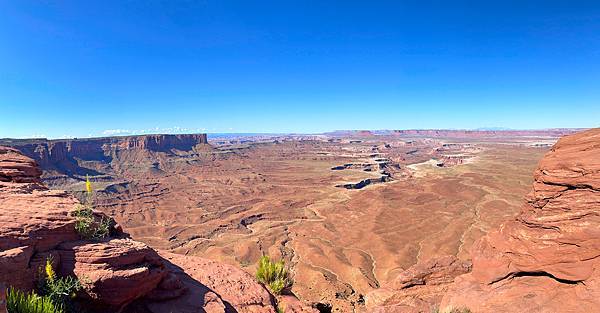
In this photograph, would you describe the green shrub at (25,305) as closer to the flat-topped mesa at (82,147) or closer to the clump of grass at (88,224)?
the clump of grass at (88,224)

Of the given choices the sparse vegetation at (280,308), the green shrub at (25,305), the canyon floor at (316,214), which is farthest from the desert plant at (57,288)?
the canyon floor at (316,214)

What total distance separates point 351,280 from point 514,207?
54117 mm

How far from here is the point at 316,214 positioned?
8069cm

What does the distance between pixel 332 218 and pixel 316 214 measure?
21.7ft

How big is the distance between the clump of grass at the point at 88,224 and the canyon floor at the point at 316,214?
1206 centimetres

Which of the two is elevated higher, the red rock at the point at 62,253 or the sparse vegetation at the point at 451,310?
the red rock at the point at 62,253

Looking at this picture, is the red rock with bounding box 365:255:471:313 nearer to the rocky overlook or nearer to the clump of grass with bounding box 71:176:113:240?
the rocky overlook

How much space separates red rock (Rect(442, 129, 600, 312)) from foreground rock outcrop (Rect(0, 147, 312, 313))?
26.4 ft

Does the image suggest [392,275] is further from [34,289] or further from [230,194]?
[230,194]

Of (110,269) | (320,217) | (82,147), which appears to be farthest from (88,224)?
(82,147)

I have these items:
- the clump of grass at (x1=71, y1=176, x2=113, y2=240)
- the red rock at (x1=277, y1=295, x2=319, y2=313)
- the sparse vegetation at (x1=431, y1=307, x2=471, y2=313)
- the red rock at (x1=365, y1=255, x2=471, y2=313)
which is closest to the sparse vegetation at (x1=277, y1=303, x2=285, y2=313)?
the red rock at (x1=277, y1=295, x2=319, y2=313)

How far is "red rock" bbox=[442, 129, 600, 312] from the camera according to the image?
10.0 m

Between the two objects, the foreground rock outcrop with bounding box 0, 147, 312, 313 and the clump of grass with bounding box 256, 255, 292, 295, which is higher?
the foreground rock outcrop with bounding box 0, 147, 312, 313

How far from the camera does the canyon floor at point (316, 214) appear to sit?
47594mm
